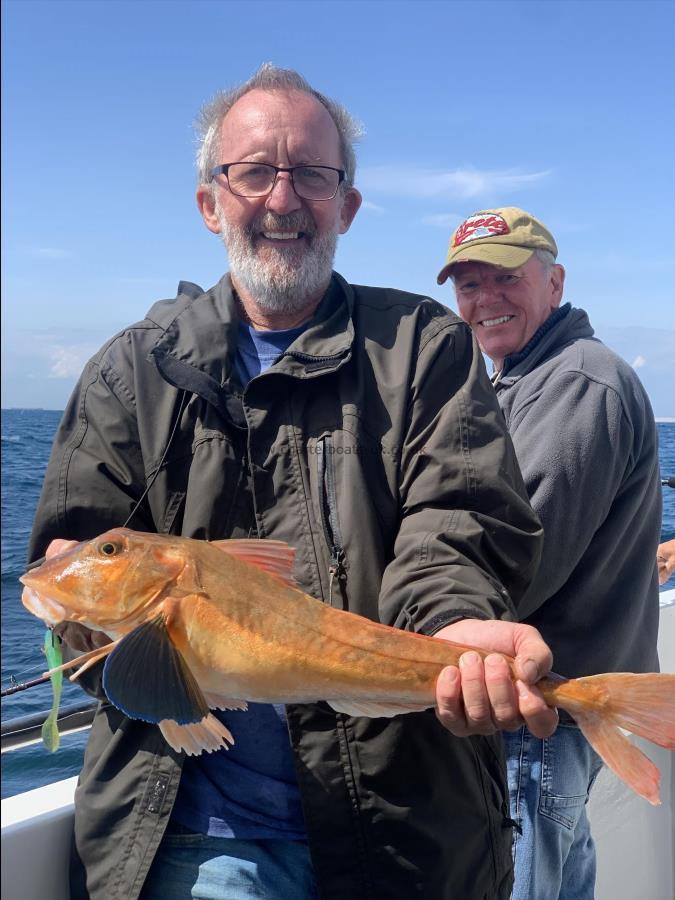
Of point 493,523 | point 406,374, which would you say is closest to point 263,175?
point 406,374

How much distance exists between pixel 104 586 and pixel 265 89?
210 cm

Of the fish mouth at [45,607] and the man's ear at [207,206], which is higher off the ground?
the man's ear at [207,206]

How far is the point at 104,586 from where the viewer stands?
242cm

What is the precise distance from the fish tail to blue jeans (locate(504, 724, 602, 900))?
4.81 feet

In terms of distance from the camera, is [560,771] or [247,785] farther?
[560,771]

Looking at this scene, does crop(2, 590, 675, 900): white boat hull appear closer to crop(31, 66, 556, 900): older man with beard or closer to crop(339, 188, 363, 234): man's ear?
crop(31, 66, 556, 900): older man with beard

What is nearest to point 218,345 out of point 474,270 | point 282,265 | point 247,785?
point 282,265

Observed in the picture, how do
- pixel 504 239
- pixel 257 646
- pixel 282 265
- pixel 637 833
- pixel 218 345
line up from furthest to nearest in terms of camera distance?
pixel 637 833, pixel 504 239, pixel 282 265, pixel 218 345, pixel 257 646

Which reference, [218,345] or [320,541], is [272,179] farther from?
[320,541]

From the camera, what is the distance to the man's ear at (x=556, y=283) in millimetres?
5168

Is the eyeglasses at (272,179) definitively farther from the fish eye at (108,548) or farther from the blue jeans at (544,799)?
the blue jeans at (544,799)

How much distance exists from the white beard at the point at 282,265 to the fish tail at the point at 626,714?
1740 mm

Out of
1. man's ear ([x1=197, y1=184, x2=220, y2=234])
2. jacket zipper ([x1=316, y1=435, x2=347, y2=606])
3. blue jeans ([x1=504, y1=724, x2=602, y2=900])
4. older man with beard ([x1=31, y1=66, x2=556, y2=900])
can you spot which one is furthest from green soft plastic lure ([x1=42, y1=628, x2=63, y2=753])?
blue jeans ([x1=504, y1=724, x2=602, y2=900])

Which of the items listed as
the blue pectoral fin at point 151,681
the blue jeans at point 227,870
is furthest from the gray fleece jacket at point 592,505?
the blue pectoral fin at point 151,681
